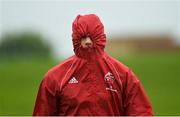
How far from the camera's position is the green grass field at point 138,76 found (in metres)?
25.4

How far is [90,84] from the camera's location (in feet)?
27.8

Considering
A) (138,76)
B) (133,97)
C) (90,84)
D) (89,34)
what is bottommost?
(138,76)

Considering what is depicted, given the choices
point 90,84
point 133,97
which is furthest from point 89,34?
point 133,97

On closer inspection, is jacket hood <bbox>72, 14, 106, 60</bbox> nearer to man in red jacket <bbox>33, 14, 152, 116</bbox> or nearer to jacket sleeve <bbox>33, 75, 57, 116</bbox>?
man in red jacket <bbox>33, 14, 152, 116</bbox>

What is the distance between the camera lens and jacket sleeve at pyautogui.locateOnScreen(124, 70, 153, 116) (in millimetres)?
8500

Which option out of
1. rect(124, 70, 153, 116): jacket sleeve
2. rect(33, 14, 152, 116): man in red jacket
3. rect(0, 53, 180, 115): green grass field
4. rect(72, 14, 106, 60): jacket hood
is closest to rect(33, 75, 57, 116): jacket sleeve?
rect(33, 14, 152, 116): man in red jacket

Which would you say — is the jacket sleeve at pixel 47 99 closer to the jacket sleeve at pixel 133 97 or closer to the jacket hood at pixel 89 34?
the jacket hood at pixel 89 34

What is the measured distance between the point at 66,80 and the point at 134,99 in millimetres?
660

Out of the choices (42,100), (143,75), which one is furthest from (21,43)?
(42,100)

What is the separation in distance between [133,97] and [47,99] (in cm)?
81

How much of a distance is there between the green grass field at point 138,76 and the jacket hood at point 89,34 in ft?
47.6

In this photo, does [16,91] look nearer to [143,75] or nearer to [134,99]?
[143,75]

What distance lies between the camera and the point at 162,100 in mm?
26562

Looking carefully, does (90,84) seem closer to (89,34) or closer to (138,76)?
(89,34)
